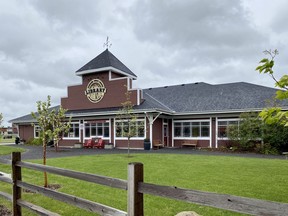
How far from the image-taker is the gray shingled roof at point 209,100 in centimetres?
2135

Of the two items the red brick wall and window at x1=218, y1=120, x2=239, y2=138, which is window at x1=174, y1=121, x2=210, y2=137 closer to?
window at x1=218, y1=120, x2=239, y2=138

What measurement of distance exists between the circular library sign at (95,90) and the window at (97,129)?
2.54 metres

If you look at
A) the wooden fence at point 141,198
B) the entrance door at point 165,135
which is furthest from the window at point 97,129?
the wooden fence at point 141,198

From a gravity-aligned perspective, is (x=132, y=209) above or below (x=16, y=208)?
above

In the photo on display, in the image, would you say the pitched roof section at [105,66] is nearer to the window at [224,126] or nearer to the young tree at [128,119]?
the young tree at [128,119]

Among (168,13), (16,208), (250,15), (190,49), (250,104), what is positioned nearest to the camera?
(16,208)

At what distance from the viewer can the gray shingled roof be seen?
21350 millimetres

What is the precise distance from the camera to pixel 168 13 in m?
15.9

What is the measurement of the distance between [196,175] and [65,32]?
1707 cm

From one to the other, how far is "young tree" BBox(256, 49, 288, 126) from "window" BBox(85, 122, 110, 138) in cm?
2203

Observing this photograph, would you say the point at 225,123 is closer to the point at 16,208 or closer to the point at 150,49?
the point at 150,49

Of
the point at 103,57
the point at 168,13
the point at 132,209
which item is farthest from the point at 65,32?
the point at 132,209

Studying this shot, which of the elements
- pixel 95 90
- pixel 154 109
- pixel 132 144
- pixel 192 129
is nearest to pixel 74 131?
pixel 95 90

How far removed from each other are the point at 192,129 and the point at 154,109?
438 cm
